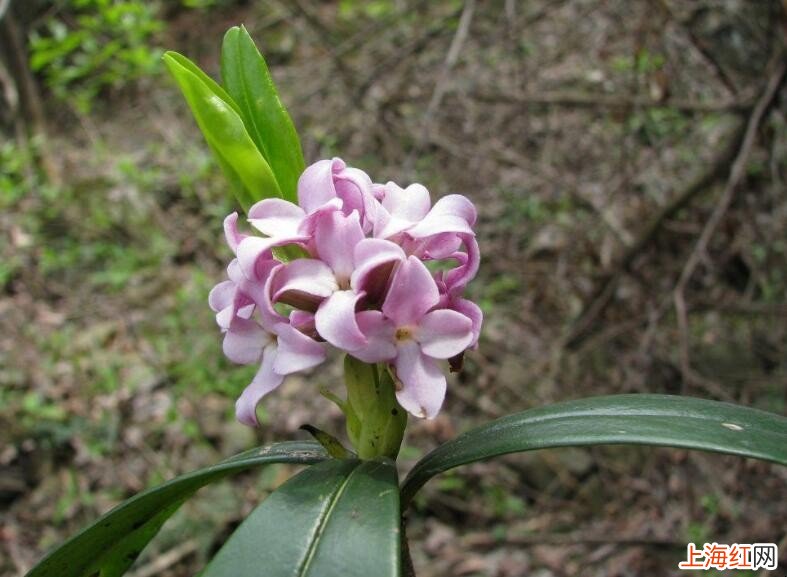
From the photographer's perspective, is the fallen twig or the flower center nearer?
the flower center

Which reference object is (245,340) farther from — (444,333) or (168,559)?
(168,559)

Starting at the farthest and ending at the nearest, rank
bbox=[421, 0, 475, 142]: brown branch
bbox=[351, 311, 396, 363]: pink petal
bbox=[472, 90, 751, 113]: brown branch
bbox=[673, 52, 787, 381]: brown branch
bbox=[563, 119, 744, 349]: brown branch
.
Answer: bbox=[563, 119, 744, 349]: brown branch
bbox=[472, 90, 751, 113]: brown branch
bbox=[421, 0, 475, 142]: brown branch
bbox=[673, 52, 787, 381]: brown branch
bbox=[351, 311, 396, 363]: pink petal

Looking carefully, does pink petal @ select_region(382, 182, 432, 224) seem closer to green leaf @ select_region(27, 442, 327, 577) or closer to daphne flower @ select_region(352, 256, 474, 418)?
daphne flower @ select_region(352, 256, 474, 418)

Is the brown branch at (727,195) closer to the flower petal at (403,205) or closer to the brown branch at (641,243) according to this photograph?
the brown branch at (641,243)

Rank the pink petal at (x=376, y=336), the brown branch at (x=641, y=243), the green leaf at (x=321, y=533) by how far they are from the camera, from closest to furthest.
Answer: the green leaf at (x=321, y=533) < the pink petal at (x=376, y=336) < the brown branch at (x=641, y=243)

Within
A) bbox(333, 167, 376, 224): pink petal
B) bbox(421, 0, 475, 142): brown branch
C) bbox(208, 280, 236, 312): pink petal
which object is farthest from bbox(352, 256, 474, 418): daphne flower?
bbox(421, 0, 475, 142): brown branch

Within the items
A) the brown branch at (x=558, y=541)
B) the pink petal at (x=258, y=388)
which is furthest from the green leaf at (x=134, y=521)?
the brown branch at (x=558, y=541)

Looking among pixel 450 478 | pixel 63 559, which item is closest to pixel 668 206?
pixel 450 478

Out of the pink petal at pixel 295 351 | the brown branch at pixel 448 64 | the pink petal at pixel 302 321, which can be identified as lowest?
the pink petal at pixel 295 351

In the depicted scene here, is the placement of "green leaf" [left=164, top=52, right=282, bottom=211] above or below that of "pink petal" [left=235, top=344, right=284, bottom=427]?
above
